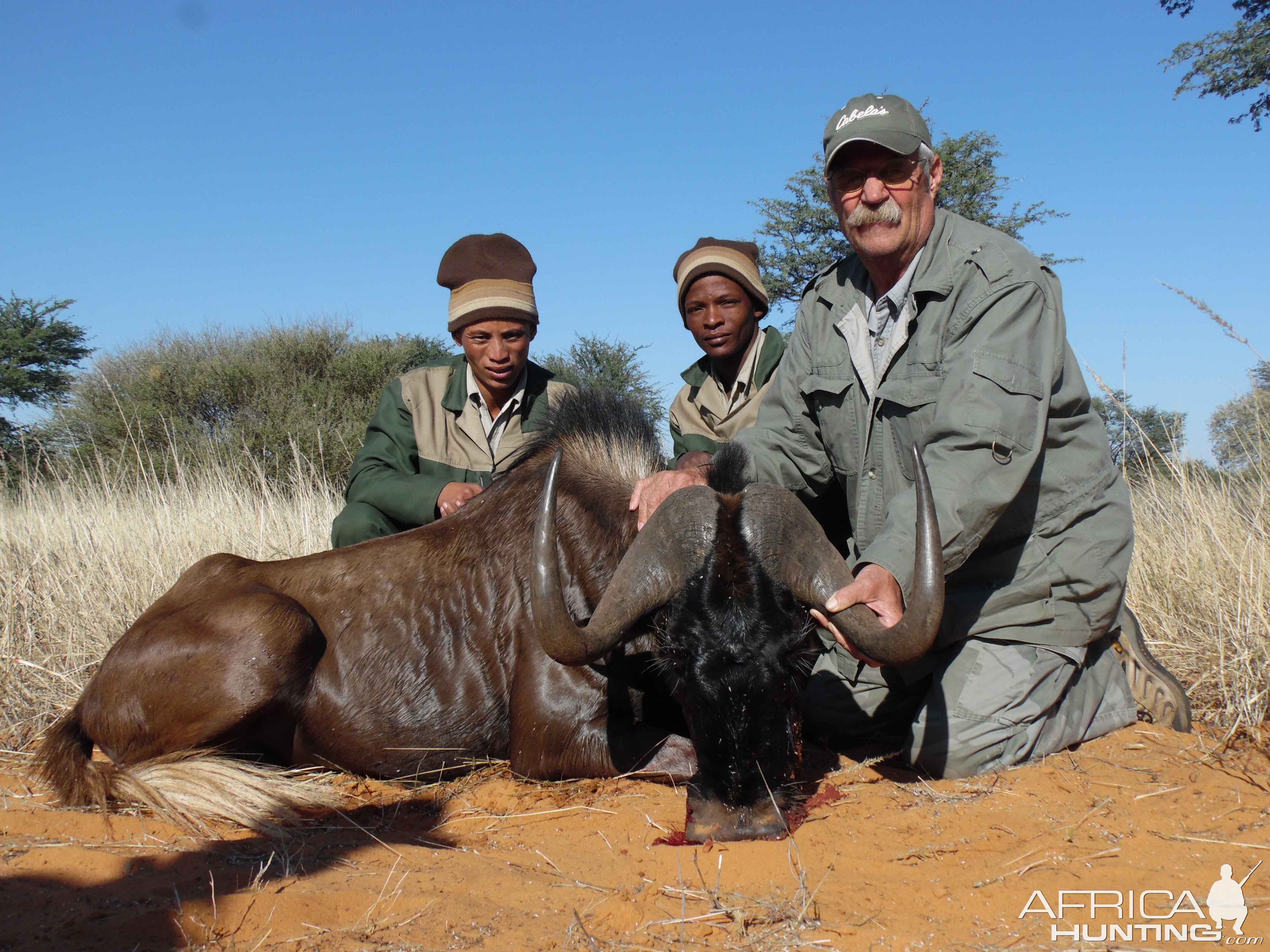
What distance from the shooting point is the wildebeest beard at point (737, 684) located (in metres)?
3.09

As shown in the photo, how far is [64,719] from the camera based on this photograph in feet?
13.4

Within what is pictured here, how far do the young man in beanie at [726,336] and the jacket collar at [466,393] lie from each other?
3.05 feet

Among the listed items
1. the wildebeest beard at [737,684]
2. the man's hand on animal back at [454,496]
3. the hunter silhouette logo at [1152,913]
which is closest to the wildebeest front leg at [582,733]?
the wildebeest beard at [737,684]

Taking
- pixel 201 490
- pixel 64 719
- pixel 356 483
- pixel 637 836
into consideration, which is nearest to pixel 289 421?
pixel 201 490

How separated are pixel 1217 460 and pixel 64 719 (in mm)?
8107

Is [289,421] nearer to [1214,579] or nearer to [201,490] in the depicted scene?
[201,490]

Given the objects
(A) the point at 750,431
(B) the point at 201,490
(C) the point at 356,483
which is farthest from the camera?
(B) the point at 201,490

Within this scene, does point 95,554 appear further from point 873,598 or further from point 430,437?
point 873,598

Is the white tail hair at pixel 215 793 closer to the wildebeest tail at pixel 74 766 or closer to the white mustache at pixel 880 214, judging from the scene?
the wildebeest tail at pixel 74 766

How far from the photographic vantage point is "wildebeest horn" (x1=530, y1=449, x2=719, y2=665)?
308 cm

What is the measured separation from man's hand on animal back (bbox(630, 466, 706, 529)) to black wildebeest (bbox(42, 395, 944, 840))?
11 cm

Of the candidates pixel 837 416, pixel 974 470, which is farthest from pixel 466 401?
pixel 974 470

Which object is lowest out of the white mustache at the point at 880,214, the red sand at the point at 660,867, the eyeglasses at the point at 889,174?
the red sand at the point at 660,867

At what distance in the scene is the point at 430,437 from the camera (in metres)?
5.79
